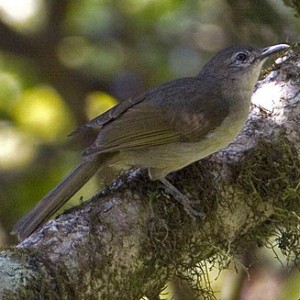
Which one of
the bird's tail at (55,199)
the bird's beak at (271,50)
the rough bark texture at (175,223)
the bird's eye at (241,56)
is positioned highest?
the bird's eye at (241,56)

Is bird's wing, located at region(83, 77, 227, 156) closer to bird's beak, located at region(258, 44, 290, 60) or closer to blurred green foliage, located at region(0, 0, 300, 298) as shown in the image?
bird's beak, located at region(258, 44, 290, 60)

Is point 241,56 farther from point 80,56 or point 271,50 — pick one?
point 80,56

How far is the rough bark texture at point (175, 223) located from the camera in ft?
10.8

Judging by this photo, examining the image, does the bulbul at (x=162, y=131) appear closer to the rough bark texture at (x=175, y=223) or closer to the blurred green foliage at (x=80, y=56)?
the rough bark texture at (x=175, y=223)

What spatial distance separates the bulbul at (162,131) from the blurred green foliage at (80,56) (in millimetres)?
1077

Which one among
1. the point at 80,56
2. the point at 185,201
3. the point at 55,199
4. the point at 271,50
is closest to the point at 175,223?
the point at 185,201

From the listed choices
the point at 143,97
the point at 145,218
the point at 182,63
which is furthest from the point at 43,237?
the point at 182,63

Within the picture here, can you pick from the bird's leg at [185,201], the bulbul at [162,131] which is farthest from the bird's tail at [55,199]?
the bird's leg at [185,201]

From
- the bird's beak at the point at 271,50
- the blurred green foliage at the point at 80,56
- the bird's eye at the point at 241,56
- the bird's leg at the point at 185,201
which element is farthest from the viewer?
the blurred green foliage at the point at 80,56

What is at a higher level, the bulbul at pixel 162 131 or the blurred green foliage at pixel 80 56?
the blurred green foliage at pixel 80 56

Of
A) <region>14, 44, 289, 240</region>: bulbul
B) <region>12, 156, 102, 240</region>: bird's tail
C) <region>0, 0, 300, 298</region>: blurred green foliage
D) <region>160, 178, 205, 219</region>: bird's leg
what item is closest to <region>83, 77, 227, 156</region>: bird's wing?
<region>14, 44, 289, 240</region>: bulbul

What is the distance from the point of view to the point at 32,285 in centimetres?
320

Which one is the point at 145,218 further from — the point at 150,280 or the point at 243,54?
the point at 243,54

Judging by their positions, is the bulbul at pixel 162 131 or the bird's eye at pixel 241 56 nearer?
the bulbul at pixel 162 131
